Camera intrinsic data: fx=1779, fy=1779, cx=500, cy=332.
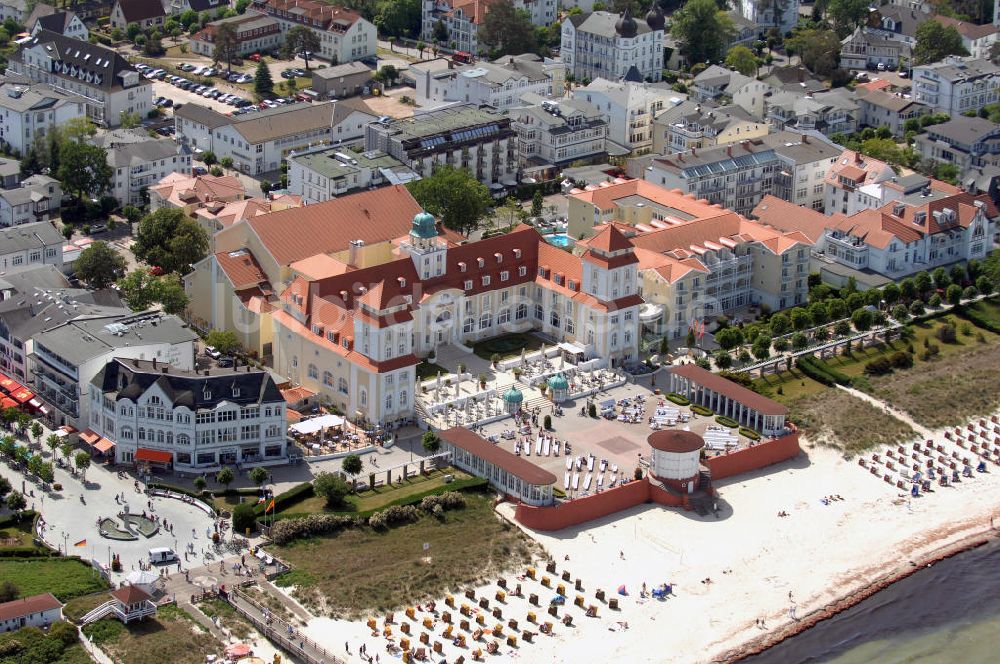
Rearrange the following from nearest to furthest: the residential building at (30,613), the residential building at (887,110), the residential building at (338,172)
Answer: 1. the residential building at (30,613)
2. the residential building at (338,172)
3. the residential building at (887,110)

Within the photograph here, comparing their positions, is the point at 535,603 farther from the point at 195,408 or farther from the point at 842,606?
the point at 195,408

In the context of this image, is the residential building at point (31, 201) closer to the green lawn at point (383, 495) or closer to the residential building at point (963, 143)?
the green lawn at point (383, 495)

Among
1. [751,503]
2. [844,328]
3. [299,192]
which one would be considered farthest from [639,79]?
[751,503]

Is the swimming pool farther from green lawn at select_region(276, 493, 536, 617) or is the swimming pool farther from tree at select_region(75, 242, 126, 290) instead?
green lawn at select_region(276, 493, 536, 617)

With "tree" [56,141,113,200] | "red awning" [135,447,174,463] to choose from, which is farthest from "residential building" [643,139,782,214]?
"red awning" [135,447,174,463]

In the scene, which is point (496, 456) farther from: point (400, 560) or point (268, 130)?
point (268, 130)

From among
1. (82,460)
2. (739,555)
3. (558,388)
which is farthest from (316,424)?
(739,555)

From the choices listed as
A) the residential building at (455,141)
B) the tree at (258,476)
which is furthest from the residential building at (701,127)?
the tree at (258,476)
